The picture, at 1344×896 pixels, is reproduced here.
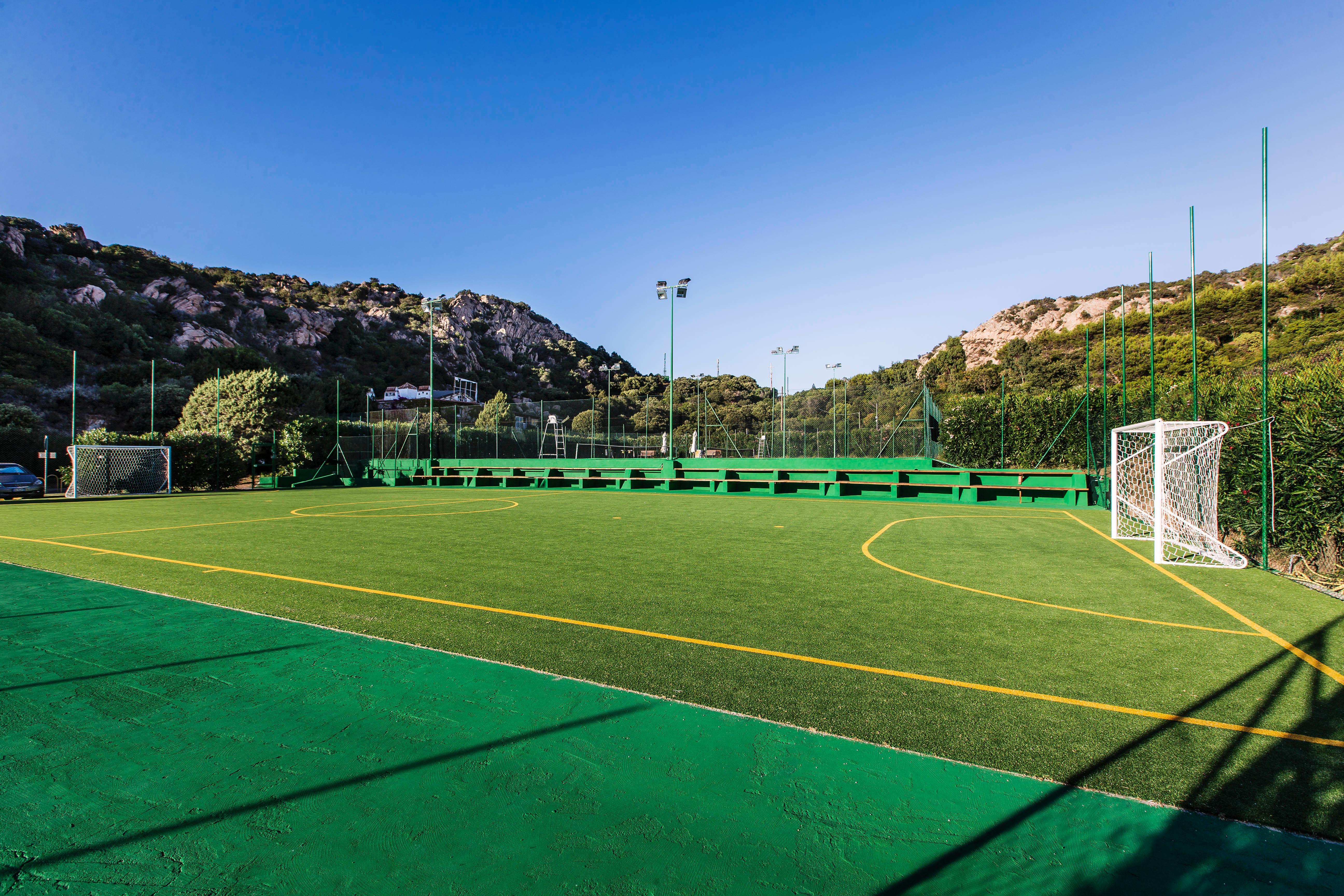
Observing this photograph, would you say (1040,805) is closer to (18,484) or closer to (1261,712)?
(1261,712)

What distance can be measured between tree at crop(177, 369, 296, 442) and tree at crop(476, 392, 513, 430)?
28.6ft

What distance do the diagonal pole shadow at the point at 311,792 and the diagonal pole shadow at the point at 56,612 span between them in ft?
12.8

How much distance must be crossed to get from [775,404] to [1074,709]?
73.0 ft

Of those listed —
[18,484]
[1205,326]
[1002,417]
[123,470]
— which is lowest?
[18,484]

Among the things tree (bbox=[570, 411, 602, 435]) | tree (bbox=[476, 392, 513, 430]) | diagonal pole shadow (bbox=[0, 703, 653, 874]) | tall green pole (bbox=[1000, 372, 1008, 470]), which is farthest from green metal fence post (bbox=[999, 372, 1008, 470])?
tree (bbox=[476, 392, 513, 430])

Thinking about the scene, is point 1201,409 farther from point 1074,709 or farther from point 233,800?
point 233,800

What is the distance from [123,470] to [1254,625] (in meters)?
28.0

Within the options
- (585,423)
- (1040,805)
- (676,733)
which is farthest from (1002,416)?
(676,733)

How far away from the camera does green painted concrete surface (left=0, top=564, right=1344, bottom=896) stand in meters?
1.80

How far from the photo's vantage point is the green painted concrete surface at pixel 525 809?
1.80 metres

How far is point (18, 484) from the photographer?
1770 cm

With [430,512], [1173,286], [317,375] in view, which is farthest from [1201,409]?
[1173,286]

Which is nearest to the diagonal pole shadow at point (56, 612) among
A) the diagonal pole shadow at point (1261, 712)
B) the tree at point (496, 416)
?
the diagonal pole shadow at point (1261, 712)

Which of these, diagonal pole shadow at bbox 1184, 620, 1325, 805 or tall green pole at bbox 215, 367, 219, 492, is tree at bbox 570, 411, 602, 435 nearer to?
tall green pole at bbox 215, 367, 219, 492
